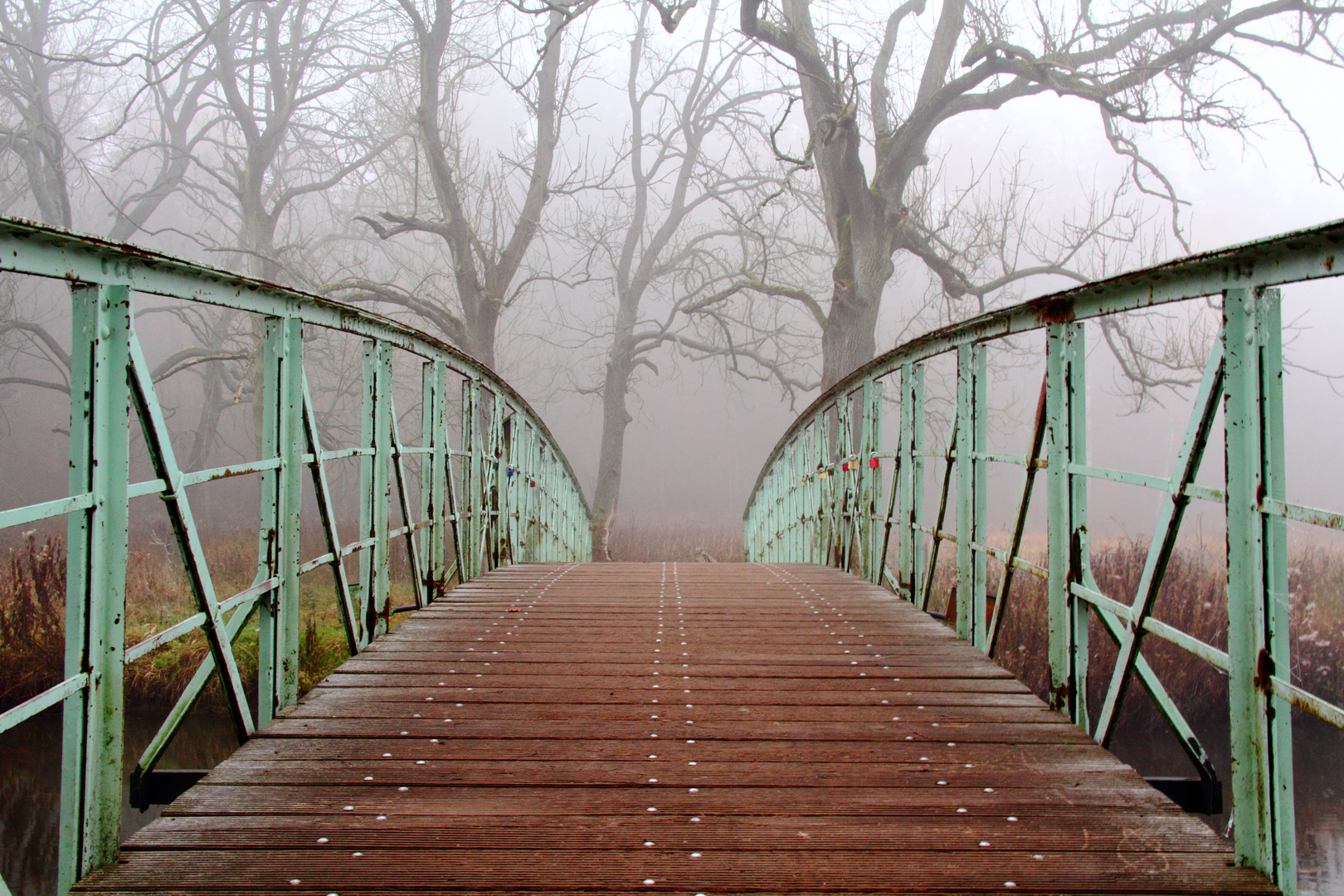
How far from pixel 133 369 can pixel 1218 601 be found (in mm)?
10880

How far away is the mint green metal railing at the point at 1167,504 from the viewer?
5.92 ft

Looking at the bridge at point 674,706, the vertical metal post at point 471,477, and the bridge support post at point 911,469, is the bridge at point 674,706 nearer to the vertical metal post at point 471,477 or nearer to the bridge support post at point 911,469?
the bridge support post at point 911,469

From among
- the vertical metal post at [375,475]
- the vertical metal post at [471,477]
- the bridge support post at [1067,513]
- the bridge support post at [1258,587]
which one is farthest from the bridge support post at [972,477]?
the vertical metal post at [471,477]

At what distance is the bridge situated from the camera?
1.82m

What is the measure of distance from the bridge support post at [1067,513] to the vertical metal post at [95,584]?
8.59 ft

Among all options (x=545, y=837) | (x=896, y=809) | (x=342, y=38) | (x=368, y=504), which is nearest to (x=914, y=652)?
(x=896, y=809)

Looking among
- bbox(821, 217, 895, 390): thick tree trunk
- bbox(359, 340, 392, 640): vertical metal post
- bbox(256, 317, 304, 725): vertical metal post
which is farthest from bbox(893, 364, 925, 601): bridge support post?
bbox(821, 217, 895, 390): thick tree trunk

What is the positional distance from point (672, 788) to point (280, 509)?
62.5 inches

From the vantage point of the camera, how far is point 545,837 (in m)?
1.98

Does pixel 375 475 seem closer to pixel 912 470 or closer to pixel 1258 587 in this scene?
pixel 912 470

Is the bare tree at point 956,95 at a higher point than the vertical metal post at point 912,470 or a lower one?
higher

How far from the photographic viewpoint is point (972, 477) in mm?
3682

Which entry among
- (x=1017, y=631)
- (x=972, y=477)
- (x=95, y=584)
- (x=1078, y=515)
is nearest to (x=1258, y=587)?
(x=1078, y=515)

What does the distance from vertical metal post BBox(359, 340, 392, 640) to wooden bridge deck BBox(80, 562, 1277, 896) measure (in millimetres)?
268
